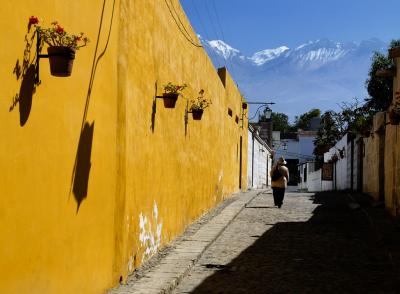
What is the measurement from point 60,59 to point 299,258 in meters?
5.75

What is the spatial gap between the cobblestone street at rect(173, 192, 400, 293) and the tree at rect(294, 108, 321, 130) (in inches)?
2645

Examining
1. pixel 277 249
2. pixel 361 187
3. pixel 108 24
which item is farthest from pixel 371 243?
pixel 361 187

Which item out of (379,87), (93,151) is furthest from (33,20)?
(379,87)

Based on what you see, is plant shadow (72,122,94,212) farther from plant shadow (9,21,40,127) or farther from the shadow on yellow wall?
plant shadow (9,21,40,127)

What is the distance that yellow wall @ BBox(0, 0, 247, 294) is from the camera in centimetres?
411

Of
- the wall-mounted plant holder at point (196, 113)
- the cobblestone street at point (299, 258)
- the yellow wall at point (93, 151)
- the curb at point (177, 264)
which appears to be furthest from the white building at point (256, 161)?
the yellow wall at point (93, 151)

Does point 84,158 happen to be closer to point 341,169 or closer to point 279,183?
point 279,183

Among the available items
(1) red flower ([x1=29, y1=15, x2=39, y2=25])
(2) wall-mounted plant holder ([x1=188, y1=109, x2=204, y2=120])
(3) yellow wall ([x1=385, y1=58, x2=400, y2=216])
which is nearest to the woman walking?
(3) yellow wall ([x1=385, y1=58, x2=400, y2=216])

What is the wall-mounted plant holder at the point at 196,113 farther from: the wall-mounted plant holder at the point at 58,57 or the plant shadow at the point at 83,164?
the wall-mounted plant holder at the point at 58,57

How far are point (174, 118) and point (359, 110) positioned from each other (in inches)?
1242

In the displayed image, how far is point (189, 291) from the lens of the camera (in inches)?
268

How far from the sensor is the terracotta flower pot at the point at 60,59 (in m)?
4.41

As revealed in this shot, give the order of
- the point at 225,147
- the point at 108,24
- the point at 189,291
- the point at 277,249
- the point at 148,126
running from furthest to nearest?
the point at 225,147
the point at 277,249
the point at 148,126
the point at 189,291
the point at 108,24

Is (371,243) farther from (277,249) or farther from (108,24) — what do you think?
(108,24)
